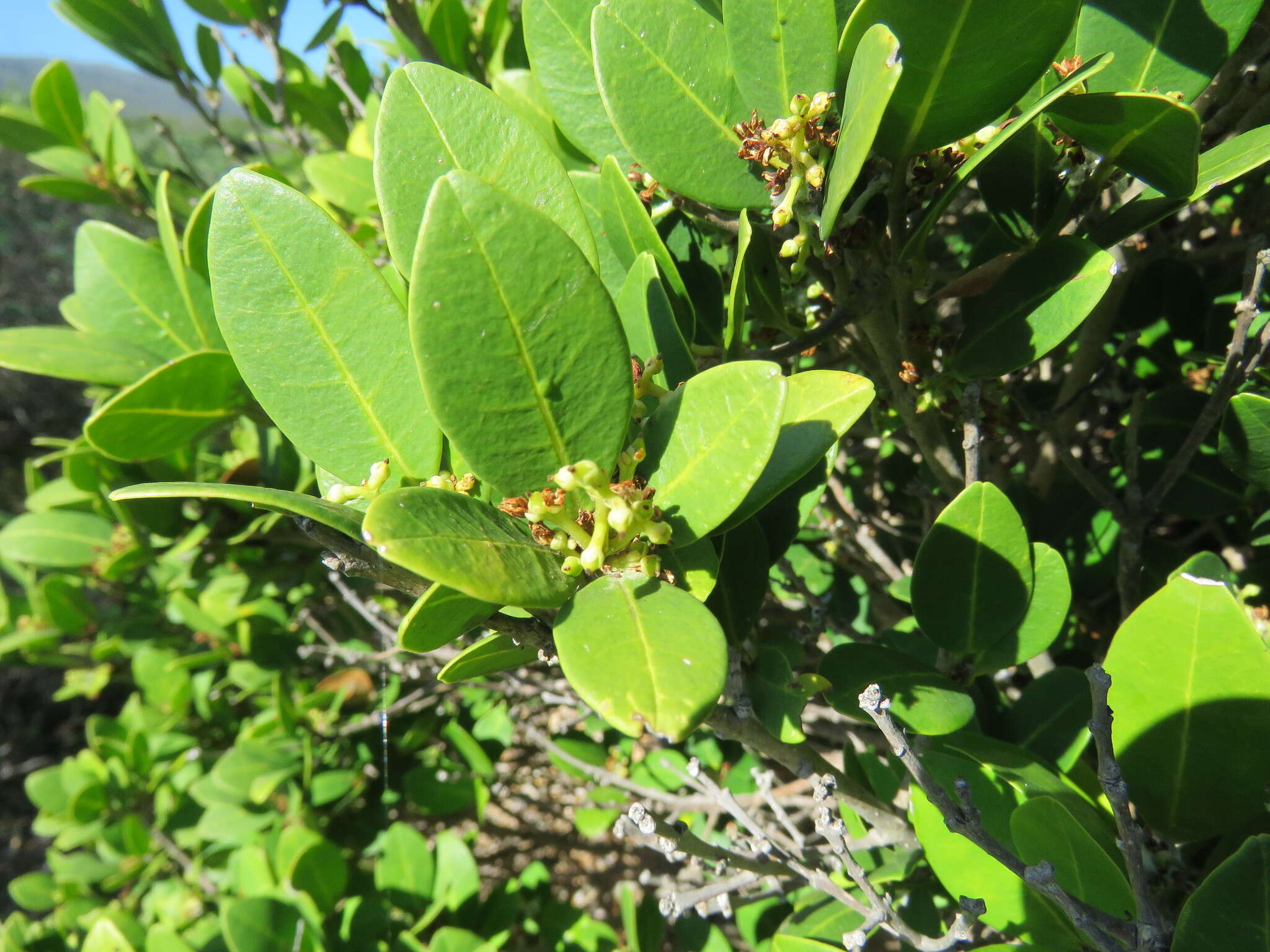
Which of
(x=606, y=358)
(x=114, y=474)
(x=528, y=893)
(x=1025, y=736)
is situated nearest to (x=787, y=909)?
(x=1025, y=736)

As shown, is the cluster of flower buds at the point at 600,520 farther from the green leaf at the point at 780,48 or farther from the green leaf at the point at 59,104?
the green leaf at the point at 59,104

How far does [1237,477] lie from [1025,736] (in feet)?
1.68

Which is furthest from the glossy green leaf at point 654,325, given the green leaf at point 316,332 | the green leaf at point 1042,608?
the green leaf at point 1042,608

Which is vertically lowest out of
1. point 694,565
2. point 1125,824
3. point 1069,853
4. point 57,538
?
point 57,538

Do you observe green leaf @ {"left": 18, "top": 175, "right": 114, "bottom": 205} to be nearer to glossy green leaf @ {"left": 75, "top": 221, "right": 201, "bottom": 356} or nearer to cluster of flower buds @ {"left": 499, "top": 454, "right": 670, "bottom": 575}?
glossy green leaf @ {"left": 75, "top": 221, "right": 201, "bottom": 356}

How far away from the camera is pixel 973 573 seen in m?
0.94

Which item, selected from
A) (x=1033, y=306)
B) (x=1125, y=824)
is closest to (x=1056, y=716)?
(x=1125, y=824)

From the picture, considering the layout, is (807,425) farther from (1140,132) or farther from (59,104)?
(59,104)

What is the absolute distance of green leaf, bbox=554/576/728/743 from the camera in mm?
552

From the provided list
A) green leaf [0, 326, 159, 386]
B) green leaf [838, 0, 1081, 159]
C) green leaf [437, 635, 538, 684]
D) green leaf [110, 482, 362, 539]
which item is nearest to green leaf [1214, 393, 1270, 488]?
green leaf [838, 0, 1081, 159]

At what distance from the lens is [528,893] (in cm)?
225

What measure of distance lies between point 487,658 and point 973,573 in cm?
56

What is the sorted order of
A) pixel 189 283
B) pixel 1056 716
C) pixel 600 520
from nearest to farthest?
1. pixel 600 520
2. pixel 1056 716
3. pixel 189 283

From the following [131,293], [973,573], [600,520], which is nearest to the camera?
[600,520]
